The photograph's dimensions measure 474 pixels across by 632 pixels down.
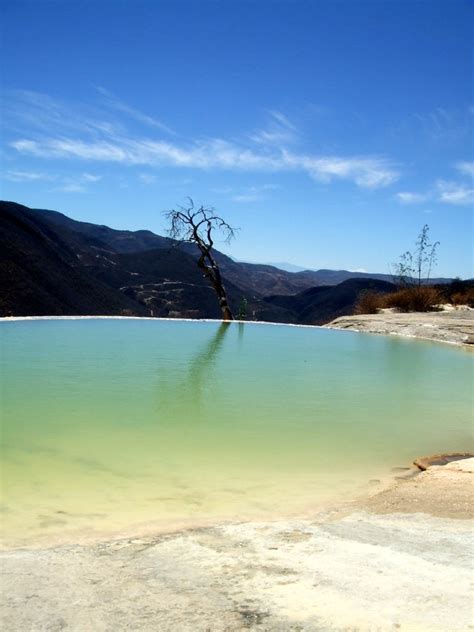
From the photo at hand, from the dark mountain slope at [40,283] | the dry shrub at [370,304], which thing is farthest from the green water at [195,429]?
the dark mountain slope at [40,283]

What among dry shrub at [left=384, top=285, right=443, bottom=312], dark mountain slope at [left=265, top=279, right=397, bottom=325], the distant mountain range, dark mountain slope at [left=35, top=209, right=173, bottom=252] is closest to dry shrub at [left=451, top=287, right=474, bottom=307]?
dry shrub at [left=384, top=285, right=443, bottom=312]

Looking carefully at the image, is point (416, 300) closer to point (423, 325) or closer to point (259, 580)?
point (423, 325)

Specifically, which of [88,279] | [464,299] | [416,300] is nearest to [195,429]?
[416,300]

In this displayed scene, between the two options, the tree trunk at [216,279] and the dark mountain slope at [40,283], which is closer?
the tree trunk at [216,279]

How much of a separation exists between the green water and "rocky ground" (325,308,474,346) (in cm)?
244

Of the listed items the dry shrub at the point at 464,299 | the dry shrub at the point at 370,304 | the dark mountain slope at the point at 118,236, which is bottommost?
the dry shrub at the point at 370,304

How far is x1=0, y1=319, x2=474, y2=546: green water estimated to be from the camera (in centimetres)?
257

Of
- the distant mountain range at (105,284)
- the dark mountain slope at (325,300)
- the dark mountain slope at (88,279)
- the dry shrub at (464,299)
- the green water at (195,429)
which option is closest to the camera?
the green water at (195,429)

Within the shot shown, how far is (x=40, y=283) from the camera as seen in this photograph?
2788 centimetres

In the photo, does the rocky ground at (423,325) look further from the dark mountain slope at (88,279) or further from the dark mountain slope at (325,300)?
the dark mountain slope at (325,300)

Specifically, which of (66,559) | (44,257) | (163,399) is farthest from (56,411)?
(44,257)

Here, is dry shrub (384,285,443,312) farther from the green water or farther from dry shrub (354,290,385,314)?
the green water

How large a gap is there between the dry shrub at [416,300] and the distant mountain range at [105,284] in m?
6.98

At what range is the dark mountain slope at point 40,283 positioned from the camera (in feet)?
82.4
